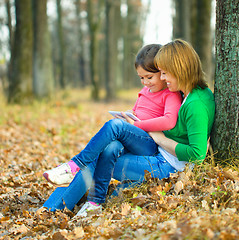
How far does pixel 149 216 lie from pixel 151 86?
51.4 inches

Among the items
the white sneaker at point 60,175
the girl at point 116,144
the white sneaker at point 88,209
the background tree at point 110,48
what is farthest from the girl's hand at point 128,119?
the background tree at point 110,48

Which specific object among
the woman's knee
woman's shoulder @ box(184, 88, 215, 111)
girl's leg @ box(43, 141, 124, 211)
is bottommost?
girl's leg @ box(43, 141, 124, 211)

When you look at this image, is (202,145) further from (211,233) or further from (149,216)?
(211,233)

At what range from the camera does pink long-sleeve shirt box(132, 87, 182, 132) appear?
2859mm

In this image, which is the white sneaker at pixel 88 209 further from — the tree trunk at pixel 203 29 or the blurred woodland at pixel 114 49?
the tree trunk at pixel 203 29

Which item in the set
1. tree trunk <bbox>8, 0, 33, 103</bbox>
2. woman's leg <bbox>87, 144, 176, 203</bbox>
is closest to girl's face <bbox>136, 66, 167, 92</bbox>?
woman's leg <bbox>87, 144, 176, 203</bbox>

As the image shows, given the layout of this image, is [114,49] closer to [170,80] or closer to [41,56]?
[41,56]

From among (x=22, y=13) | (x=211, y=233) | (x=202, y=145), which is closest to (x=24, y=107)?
(x=22, y=13)

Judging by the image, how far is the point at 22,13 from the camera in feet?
29.2

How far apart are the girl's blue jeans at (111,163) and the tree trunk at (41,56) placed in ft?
23.5

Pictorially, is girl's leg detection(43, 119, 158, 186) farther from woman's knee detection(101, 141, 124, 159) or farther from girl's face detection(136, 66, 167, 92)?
girl's face detection(136, 66, 167, 92)

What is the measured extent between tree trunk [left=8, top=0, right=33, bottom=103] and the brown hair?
675cm

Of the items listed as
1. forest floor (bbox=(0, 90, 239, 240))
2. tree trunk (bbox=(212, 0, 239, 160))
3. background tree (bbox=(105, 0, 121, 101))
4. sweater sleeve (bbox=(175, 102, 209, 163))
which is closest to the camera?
forest floor (bbox=(0, 90, 239, 240))

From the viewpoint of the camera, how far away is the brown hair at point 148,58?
2943mm
